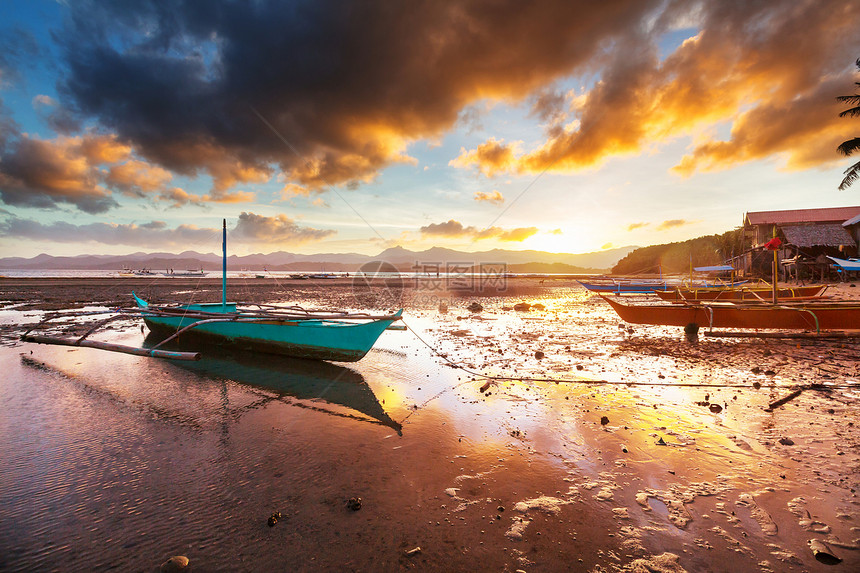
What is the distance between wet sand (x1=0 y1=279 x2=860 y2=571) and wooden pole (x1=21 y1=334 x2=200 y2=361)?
693mm

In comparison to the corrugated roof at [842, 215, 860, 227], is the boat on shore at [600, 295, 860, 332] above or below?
below

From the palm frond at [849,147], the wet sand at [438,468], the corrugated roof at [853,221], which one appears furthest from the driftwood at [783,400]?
the corrugated roof at [853,221]

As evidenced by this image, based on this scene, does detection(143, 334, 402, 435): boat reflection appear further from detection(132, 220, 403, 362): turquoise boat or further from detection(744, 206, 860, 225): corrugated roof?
detection(744, 206, 860, 225): corrugated roof

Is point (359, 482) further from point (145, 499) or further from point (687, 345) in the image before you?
point (687, 345)

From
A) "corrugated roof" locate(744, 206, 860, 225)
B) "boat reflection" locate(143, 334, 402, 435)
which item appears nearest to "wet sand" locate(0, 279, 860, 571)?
"boat reflection" locate(143, 334, 402, 435)

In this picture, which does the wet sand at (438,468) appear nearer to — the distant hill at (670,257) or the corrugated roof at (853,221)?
the corrugated roof at (853,221)

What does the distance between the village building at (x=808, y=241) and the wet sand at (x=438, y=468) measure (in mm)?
38161

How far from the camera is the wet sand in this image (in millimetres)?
3357

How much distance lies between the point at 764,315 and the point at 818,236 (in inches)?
1550

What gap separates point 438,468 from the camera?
4.86 meters

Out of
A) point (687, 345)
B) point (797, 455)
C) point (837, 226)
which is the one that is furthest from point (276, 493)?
point (837, 226)

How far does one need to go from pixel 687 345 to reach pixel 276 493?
48.6 ft

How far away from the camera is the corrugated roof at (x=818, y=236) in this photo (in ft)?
119

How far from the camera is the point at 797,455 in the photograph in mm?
4930
